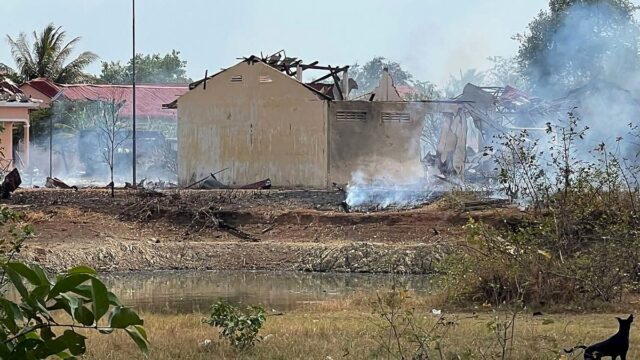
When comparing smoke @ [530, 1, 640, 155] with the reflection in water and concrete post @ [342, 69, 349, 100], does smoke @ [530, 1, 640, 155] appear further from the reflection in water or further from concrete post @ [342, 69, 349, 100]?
the reflection in water

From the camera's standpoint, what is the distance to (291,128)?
3394cm

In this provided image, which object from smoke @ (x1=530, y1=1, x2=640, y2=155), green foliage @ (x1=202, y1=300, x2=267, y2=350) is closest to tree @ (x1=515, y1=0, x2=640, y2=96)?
smoke @ (x1=530, y1=1, x2=640, y2=155)

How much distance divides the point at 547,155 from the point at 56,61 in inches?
1232

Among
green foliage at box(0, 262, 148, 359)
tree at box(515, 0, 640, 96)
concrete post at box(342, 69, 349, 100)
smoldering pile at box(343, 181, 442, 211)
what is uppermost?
tree at box(515, 0, 640, 96)

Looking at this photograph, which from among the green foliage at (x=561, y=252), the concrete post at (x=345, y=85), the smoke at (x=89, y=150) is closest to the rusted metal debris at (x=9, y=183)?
the smoke at (x=89, y=150)

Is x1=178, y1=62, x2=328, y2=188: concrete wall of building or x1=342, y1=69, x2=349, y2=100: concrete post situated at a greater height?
x1=342, y1=69, x2=349, y2=100: concrete post

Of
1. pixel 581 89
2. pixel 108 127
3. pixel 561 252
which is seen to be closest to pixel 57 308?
pixel 561 252

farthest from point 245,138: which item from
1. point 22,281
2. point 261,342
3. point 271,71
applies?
point 22,281

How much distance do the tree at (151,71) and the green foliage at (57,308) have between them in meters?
67.2

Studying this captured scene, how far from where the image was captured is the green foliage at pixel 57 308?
2.82 meters

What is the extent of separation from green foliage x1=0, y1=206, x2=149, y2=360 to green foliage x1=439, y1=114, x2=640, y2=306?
1073 cm

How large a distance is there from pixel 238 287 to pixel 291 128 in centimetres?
1345

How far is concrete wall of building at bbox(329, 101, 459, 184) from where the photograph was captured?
3341 centimetres

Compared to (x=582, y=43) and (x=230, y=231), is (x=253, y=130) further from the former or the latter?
(x=582, y=43)
